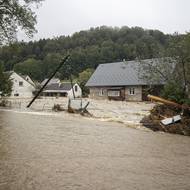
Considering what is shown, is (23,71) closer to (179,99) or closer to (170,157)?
(179,99)

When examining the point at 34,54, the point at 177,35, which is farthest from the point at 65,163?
the point at 34,54

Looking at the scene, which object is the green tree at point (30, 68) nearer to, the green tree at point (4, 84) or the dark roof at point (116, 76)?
the dark roof at point (116, 76)

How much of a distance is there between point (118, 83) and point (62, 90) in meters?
31.9

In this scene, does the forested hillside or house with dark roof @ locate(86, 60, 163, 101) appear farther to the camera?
the forested hillside

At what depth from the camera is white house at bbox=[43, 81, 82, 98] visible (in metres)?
86.6

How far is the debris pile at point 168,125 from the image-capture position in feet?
67.5

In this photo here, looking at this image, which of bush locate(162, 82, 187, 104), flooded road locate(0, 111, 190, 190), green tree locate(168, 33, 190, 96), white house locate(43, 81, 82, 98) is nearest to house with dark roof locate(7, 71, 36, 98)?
white house locate(43, 81, 82, 98)

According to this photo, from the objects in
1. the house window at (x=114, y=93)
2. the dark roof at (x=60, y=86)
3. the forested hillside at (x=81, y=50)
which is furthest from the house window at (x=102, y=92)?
the forested hillside at (x=81, y=50)

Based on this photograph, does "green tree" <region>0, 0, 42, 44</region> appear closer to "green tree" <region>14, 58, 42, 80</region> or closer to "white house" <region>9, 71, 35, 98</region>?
"white house" <region>9, 71, 35, 98</region>

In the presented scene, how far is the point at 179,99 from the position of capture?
23.4 metres

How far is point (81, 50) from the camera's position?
12594 cm

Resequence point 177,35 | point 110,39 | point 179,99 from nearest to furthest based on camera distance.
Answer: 1. point 179,99
2. point 177,35
3. point 110,39

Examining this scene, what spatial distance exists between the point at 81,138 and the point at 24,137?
2.72 m


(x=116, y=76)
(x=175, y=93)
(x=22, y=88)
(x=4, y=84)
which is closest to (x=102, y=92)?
(x=116, y=76)
